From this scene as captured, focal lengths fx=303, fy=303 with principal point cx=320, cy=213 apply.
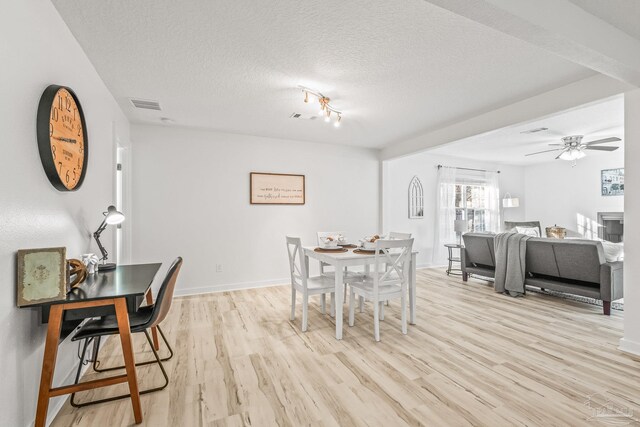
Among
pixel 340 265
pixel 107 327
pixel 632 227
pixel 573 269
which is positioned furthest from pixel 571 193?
pixel 107 327

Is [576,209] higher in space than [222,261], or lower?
higher

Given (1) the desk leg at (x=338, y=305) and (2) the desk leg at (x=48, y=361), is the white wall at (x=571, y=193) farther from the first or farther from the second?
(2) the desk leg at (x=48, y=361)

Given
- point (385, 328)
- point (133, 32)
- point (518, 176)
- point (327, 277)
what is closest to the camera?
point (133, 32)

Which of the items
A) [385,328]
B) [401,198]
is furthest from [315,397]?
[401,198]

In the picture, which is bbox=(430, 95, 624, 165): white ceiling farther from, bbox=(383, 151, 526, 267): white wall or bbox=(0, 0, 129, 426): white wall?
bbox=(0, 0, 129, 426): white wall

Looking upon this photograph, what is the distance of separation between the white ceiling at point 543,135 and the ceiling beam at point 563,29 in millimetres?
868

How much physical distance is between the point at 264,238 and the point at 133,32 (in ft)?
10.6

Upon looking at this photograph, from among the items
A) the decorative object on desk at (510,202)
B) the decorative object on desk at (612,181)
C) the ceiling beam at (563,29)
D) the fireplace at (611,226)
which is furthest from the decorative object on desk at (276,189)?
the decorative object on desk at (612,181)

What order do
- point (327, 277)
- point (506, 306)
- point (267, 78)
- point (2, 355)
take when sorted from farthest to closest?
1. point (506, 306)
2. point (327, 277)
3. point (267, 78)
4. point (2, 355)

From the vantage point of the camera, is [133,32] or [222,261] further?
[222,261]

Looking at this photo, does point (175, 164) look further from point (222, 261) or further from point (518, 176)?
point (518, 176)

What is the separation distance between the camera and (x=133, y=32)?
82.0 inches

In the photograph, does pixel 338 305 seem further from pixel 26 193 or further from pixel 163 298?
pixel 26 193

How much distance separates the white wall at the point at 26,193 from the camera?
1.35 metres
